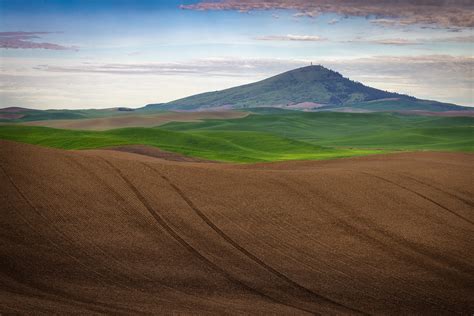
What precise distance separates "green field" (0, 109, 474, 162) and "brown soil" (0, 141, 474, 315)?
25.6m

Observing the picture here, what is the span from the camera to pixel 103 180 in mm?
33000

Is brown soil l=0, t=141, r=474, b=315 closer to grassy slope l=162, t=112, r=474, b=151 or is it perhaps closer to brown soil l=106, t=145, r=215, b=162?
brown soil l=106, t=145, r=215, b=162

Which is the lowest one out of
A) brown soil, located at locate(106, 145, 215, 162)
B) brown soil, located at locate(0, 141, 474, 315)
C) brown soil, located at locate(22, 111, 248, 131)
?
brown soil, located at locate(0, 141, 474, 315)

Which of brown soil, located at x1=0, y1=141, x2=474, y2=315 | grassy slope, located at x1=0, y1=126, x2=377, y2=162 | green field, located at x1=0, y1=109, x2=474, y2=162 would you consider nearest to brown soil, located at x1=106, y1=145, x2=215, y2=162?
grassy slope, located at x1=0, y1=126, x2=377, y2=162

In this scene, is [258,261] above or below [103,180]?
below

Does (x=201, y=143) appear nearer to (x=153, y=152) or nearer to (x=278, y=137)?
(x=278, y=137)

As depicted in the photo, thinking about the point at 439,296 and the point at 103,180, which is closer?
the point at 439,296

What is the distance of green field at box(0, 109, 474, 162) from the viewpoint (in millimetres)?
68688

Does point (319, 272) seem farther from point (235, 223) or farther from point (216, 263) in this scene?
point (235, 223)

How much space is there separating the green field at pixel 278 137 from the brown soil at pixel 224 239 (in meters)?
25.6

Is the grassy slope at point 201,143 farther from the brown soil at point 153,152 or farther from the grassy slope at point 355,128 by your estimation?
the grassy slope at point 355,128

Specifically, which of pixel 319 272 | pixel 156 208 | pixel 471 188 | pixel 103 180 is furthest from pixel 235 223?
pixel 471 188

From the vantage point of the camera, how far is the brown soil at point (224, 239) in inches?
872

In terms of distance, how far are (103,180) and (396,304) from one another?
16197 millimetres
